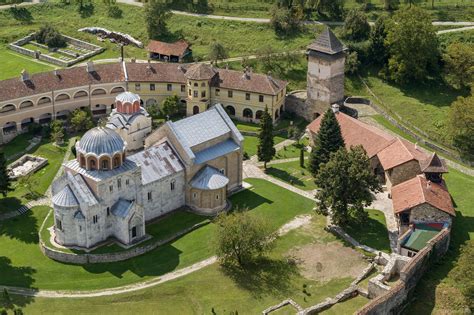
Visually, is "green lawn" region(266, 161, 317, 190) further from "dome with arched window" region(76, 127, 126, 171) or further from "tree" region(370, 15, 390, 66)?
"tree" region(370, 15, 390, 66)

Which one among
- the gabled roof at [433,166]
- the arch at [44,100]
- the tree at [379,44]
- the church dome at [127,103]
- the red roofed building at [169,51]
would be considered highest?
the tree at [379,44]

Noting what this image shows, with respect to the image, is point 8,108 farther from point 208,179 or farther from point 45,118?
point 208,179

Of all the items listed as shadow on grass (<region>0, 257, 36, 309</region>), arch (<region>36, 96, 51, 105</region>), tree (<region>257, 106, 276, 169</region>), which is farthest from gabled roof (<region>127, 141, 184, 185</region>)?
arch (<region>36, 96, 51, 105</region>)

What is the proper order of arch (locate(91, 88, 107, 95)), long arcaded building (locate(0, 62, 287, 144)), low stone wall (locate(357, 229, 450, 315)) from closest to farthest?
low stone wall (locate(357, 229, 450, 315)), long arcaded building (locate(0, 62, 287, 144)), arch (locate(91, 88, 107, 95))

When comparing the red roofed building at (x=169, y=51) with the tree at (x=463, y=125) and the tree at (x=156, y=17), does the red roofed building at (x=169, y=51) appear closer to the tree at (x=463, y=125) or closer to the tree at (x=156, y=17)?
the tree at (x=156, y=17)

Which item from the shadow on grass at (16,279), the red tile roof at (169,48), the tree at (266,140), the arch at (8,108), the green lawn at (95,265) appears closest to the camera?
the shadow on grass at (16,279)

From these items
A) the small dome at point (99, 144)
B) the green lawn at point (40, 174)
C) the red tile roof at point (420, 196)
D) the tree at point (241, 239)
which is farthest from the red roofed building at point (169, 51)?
the tree at point (241, 239)
